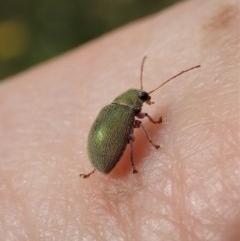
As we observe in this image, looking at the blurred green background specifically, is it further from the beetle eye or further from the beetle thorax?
the beetle eye

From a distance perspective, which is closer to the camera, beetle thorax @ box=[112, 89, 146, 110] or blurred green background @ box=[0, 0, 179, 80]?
beetle thorax @ box=[112, 89, 146, 110]

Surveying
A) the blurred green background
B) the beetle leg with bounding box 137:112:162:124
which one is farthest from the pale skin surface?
the blurred green background

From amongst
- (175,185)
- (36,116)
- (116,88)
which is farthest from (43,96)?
(175,185)

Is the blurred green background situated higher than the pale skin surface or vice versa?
the pale skin surface

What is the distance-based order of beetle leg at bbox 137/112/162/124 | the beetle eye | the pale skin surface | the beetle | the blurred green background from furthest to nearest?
the blurred green background
the beetle eye
beetle leg at bbox 137/112/162/124
the beetle
the pale skin surface

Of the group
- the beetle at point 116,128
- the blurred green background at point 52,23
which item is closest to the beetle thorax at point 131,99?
the beetle at point 116,128

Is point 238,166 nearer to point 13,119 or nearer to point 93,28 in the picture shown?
point 13,119

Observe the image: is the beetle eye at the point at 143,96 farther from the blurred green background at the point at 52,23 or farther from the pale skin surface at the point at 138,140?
the blurred green background at the point at 52,23
